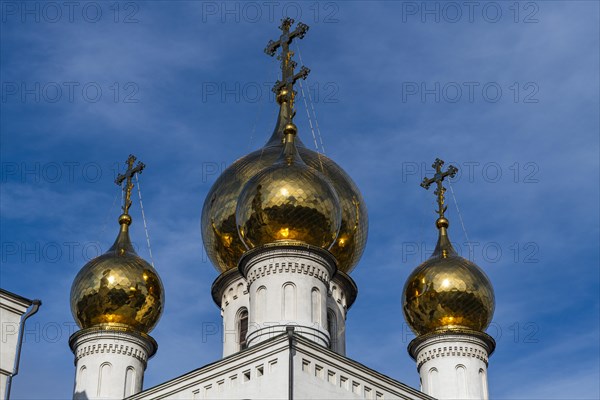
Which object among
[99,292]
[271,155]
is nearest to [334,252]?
[271,155]

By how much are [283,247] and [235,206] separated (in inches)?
120

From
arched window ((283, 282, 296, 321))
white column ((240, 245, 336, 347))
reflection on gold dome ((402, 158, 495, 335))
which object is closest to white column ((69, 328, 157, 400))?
white column ((240, 245, 336, 347))

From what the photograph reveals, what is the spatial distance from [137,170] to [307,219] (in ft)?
19.8

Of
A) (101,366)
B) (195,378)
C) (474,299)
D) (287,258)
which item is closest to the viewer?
(195,378)

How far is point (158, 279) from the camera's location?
2133 cm

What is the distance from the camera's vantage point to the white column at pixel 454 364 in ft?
68.0

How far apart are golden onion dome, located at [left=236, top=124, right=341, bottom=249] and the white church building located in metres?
0.02

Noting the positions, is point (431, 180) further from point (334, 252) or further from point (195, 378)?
point (195, 378)

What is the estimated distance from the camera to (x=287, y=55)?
2198 centimetres

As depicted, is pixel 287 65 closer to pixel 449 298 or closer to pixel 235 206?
pixel 235 206

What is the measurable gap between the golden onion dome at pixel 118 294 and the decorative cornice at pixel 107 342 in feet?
0.53

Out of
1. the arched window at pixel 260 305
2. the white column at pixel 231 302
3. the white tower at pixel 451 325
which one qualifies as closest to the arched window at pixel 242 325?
the white column at pixel 231 302

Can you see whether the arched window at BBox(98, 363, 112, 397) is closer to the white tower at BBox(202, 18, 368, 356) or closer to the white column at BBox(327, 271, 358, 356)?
the white tower at BBox(202, 18, 368, 356)

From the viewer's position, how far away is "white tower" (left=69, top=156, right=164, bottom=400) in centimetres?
1983
